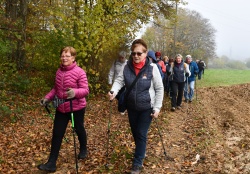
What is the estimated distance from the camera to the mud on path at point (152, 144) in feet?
17.5

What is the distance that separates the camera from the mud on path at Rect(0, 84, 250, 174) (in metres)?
5.32

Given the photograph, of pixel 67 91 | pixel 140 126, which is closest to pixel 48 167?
pixel 67 91

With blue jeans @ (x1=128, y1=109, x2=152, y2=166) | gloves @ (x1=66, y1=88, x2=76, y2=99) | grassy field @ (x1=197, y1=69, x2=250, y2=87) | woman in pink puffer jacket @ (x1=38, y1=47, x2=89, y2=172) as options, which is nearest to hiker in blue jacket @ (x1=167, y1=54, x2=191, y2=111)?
blue jeans @ (x1=128, y1=109, x2=152, y2=166)

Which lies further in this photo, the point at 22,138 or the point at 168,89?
the point at 168,89

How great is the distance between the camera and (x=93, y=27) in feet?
30.5

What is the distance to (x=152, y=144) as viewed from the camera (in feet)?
21.8

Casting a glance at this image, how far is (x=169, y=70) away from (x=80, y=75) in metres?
7.57

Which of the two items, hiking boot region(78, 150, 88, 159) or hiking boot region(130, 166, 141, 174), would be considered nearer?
hiking boot region(130, 166, 141, 174)

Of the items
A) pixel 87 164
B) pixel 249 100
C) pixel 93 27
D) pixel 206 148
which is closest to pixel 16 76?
pixel 93 27

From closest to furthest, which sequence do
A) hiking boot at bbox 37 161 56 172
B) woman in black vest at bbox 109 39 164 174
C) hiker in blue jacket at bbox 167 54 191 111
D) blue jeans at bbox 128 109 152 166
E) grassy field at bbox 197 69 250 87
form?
1. woman in black vest at bbox 109 39 164 174
2. blue jeans at bbox 128 109 152 166
3. hiking boot at bbox 37 161 56 172
4. hiker in blue jacket at bbox 167 54 191 111
5. grassy field at bbox 197 69 250 87

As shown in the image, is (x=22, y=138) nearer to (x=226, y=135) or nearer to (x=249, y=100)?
(x=226, y=135)

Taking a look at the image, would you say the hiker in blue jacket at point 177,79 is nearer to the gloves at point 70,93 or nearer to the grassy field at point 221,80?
the gloves at point 70,93

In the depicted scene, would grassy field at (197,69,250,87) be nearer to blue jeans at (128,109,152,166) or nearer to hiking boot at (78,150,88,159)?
hiking boot at (78,150,88,159)

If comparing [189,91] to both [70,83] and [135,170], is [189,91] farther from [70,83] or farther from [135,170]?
[70,83]
